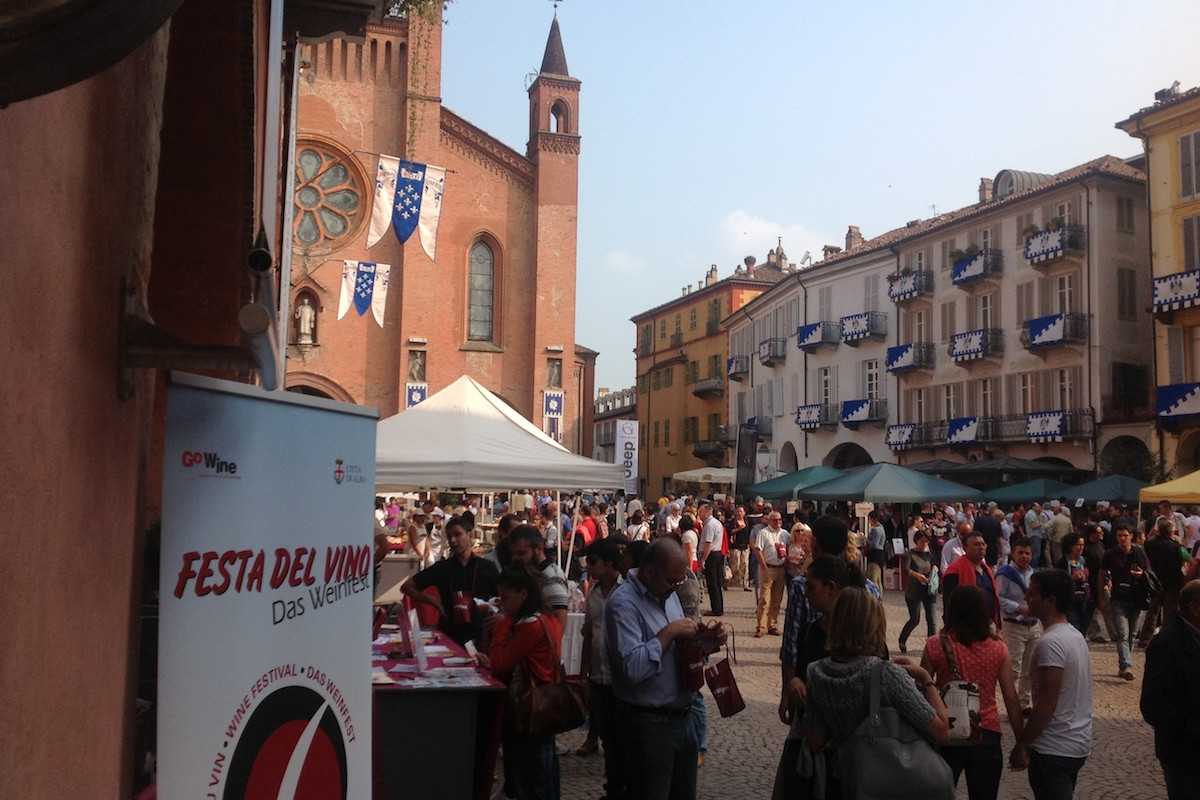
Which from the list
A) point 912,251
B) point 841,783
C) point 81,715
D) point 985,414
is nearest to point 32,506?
point 81,715

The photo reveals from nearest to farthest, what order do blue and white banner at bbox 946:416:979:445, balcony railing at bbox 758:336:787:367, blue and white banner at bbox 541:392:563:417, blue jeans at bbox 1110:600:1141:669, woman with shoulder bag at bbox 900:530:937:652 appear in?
blue jeans at bbox 1110:600:1141:669 → woman with shoulder bag at bbox 900:530:937:652 → blue and white banner at bbox 541:392:563:417 → blue and white banner at bbox 946:416:979:445 → balcony railing at bbox 758:336:787:367

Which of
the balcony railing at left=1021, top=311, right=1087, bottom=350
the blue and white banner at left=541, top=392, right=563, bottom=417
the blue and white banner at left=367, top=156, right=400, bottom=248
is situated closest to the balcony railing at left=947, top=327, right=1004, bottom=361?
the balcony railing at left=1021, top=311, right=1087, bottom=350

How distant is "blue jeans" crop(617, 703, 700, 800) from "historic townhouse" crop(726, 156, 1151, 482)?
30.8 m

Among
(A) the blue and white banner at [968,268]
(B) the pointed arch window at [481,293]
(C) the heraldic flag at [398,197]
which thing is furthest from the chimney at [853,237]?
(C) the heraldic flag at [398,197]

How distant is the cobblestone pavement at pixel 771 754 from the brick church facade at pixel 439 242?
21.1 m

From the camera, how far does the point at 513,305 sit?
111 feet

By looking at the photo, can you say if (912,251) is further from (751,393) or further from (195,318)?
(195,318)

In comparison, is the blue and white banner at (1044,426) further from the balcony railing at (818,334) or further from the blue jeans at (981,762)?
the blue jeans at (981,762)

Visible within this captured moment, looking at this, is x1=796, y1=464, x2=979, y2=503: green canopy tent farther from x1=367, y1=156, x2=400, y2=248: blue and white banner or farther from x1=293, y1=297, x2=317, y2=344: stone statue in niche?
x1=293, y1=297, x2=317, y2=344: stone statue in niche

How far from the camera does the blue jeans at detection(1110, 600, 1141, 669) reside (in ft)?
41.4

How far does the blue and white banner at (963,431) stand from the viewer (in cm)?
3925

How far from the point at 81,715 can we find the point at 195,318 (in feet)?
9.76

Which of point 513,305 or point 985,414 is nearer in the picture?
point 513,305

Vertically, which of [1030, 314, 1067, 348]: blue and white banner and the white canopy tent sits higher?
[1030, 314, 1067, 348]: blue and white banner
